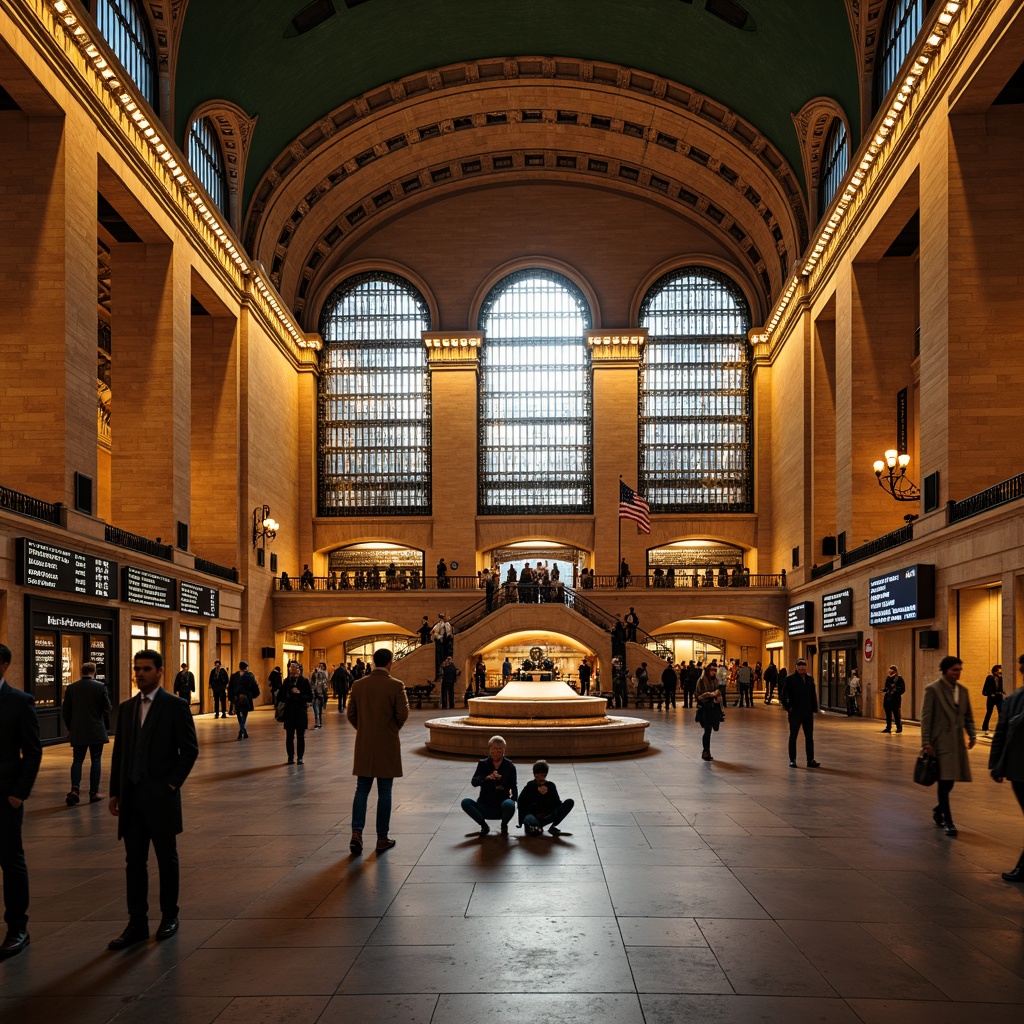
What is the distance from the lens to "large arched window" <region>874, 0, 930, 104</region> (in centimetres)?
2241

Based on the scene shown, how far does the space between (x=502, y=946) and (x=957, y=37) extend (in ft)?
63.5

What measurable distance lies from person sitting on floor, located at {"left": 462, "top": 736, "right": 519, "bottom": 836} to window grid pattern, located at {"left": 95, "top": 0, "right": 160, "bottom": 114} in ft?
62.2

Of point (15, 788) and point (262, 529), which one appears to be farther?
point (262, 529)

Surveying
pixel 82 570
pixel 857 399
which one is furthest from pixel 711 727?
pixel 857 399

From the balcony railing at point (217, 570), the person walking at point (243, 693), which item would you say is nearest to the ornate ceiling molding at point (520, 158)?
the balcony railing at point (217, 570)

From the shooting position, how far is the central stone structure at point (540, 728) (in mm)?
14625

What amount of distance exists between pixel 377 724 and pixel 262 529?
2785cm

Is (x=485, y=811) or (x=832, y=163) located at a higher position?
(x=832, y=163)

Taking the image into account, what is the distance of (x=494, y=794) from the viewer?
28.4ft

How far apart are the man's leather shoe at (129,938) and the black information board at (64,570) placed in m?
12.8

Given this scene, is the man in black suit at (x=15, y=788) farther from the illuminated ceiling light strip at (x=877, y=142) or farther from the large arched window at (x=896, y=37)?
the large arched window at (x=896, y=37)

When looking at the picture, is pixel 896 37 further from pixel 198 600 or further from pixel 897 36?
pixel 198 600

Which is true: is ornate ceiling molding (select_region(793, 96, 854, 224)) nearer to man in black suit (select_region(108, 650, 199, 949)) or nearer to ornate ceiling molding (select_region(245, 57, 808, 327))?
ornate ceiling molding (select_region(245, 57, 808, 327))

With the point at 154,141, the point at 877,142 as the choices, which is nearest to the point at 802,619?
the point at 877,142
